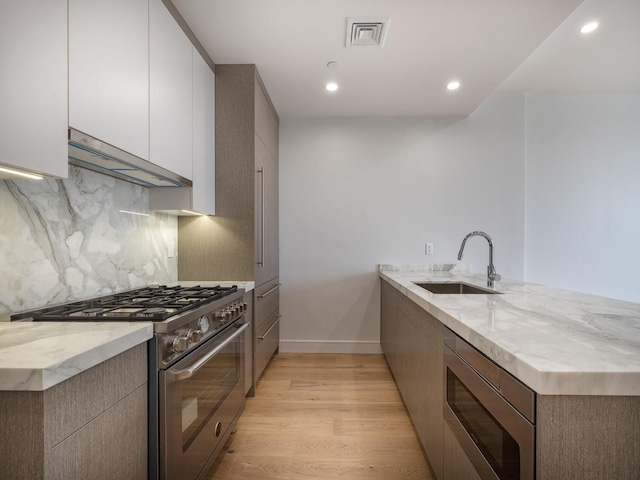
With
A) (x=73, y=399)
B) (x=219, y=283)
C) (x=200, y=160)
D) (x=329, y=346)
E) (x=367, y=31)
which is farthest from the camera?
(x=329, y=346)

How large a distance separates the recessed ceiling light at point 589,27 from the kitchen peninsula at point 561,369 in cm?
184

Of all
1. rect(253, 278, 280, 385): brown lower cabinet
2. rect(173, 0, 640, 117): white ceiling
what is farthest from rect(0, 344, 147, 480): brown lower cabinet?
rect(173, 0, 640, 117): white ceiling

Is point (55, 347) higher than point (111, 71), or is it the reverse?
point (111, 71)

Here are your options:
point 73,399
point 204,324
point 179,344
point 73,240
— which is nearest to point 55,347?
point 73,399

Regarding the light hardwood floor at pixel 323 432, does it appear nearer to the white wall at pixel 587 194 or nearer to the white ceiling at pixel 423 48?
the white wall at pixel 587 194

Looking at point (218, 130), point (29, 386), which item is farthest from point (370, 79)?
point (29, 386)

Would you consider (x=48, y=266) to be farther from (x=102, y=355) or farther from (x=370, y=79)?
(x=370, y=79)

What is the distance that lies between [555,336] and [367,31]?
1.87m

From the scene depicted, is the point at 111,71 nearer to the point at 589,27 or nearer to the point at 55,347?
the point at 55,347

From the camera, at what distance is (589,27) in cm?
223

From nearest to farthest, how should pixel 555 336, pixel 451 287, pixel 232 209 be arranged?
pixel 555 336
pixel 232 209
pixel 451 287

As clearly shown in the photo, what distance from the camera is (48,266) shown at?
1.35 meters

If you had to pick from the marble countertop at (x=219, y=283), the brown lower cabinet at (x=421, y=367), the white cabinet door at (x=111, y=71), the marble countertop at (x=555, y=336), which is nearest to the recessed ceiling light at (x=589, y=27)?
the marble countertop at (x=555, y=336)

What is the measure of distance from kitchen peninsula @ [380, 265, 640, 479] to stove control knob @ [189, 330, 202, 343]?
3.08 ft
